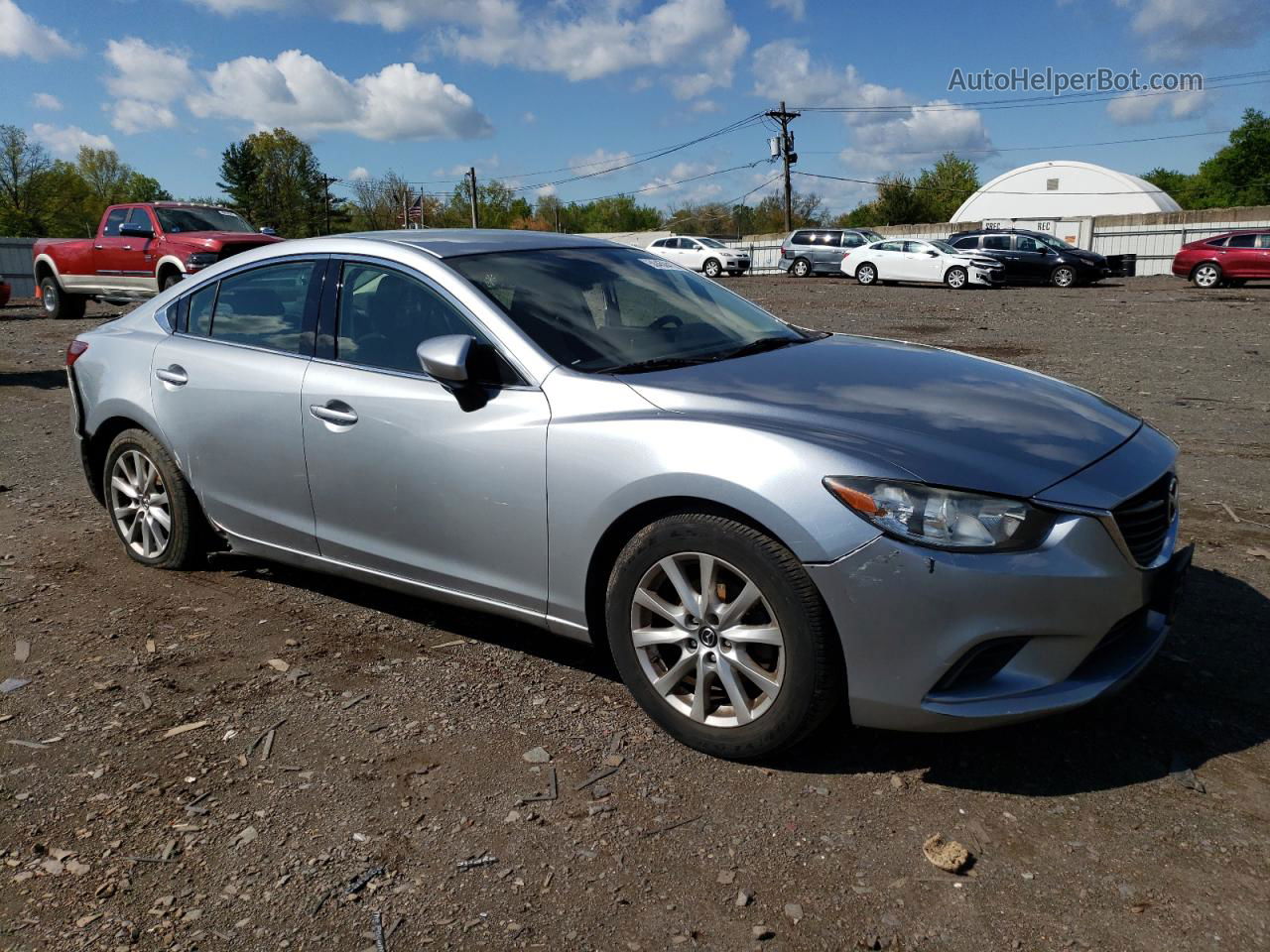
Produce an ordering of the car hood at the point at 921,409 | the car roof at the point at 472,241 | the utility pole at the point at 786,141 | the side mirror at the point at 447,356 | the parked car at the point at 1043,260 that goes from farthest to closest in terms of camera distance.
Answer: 1. the utility pole at the point at 786,141
2. the parked car at the point at 1043,260
3. the car roof at the point at 472,241
4. the side mirror at the point at 447,356
5. the car hood at the point at 921,409

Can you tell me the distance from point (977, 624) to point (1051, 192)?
288 ft

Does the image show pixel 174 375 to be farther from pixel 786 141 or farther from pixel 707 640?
pixel 786 141

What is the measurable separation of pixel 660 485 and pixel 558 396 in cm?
56

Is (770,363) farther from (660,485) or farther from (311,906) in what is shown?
(311,906)

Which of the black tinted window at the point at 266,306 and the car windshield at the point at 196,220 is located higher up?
the car windshield at the point at 196,220

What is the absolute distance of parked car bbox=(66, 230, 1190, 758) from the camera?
2932 mm

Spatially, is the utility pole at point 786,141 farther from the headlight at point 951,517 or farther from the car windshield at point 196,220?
the headlight at point 951,517

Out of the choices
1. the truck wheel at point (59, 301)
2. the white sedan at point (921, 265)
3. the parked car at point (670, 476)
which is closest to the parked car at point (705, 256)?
the white sedan at point (921, 265)

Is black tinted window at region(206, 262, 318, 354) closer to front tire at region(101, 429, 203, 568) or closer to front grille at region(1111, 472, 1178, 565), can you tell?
front tire at region(101, 429, 203, 568)

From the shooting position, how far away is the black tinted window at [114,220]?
18.4m

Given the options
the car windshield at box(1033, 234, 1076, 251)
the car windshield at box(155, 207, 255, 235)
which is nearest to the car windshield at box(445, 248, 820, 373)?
the car windshield at box(155, 207, 255, 235)

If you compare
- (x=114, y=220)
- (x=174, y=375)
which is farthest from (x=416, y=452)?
(x=114, y=220)

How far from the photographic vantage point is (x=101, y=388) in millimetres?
5219

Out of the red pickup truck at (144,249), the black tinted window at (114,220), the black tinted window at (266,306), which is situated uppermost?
the black tinted window at (114,220)
